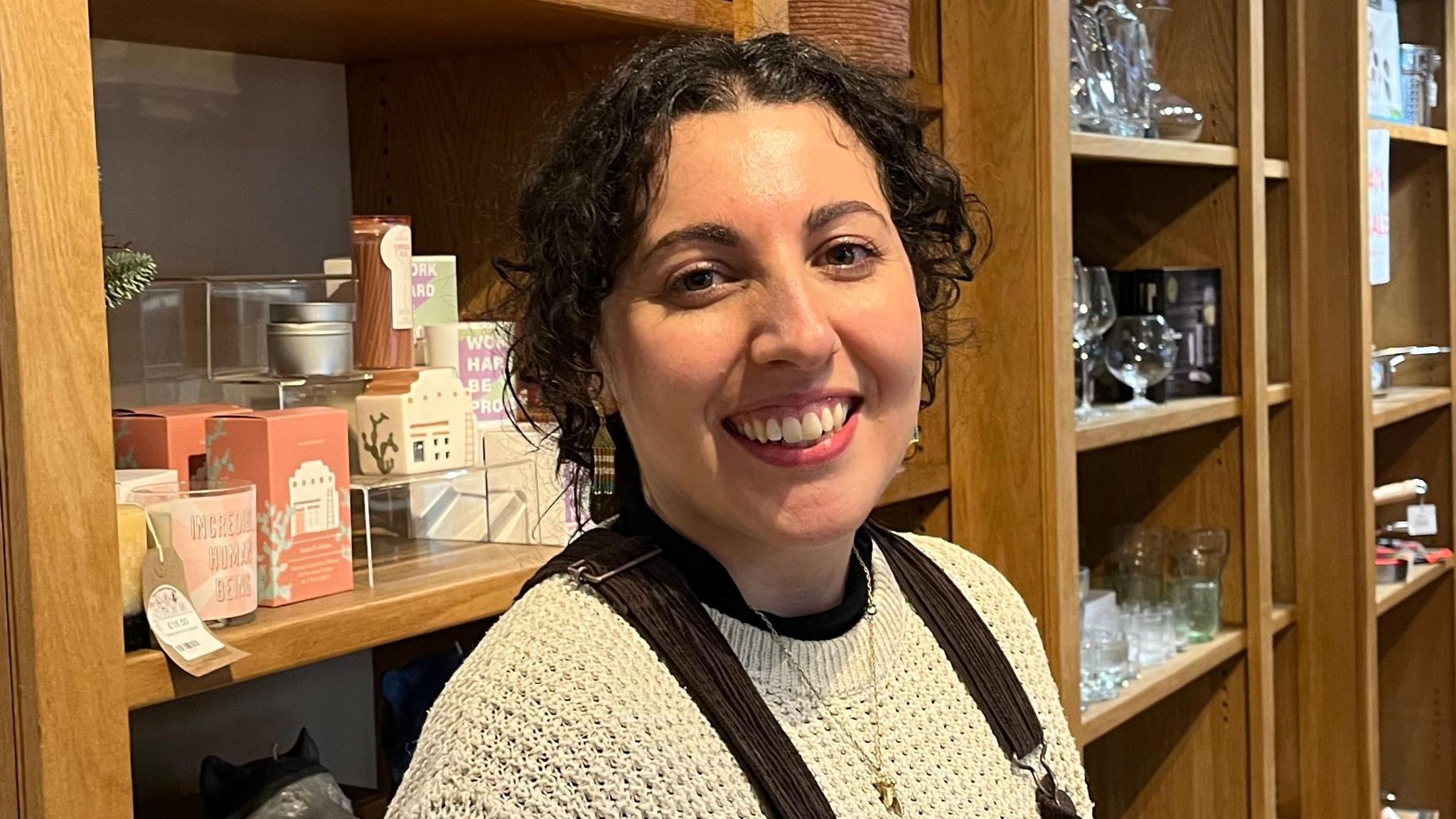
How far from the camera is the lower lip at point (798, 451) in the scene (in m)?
1.05

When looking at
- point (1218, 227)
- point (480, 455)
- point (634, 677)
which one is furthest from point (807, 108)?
point (1218, 227)

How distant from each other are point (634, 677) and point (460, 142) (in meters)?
0.86

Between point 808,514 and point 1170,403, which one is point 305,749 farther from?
point 1170,403

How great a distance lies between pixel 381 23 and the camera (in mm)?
1497

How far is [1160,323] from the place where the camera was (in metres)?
2.37

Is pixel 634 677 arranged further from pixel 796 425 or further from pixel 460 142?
pixel 460 142

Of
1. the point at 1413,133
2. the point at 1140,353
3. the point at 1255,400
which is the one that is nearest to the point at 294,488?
the point at 1140,353

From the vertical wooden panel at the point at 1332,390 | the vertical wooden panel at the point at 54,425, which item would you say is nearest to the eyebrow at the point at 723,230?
Answer: the vertical wooden panel at the point at 54,425

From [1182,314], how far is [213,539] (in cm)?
173

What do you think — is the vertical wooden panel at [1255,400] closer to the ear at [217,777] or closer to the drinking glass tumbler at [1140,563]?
the drinking glass tumbler at [1140,563]

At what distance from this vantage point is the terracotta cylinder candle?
1468mm

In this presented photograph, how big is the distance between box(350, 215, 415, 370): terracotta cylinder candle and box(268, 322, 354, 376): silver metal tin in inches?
2.2

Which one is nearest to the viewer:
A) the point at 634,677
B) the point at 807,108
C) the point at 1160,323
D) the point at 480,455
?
the point at 634,677

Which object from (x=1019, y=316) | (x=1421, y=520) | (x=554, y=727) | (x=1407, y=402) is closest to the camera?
(x=554, y=727)
